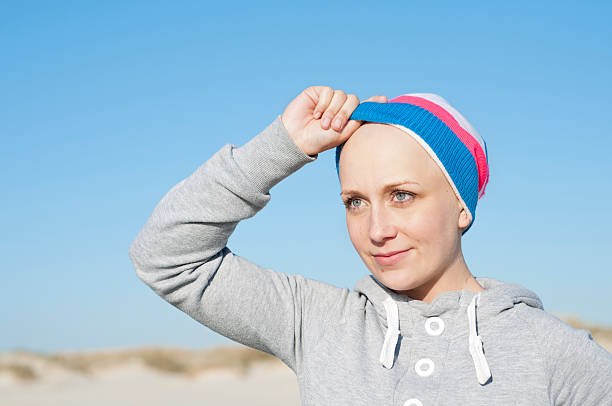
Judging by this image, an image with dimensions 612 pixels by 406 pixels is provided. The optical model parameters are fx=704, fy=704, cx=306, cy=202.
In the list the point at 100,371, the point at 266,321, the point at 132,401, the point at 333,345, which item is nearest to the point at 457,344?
the point at 333,345

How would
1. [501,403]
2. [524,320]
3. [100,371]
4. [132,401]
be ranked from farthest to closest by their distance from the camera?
[100,371] → [132,401] → [524,320] → [501,403]

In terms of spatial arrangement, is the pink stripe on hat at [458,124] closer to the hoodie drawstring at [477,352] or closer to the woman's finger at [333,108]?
the woman's finger at [333,108]

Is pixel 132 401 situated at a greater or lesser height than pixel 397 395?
lesser

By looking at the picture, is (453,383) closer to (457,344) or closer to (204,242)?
(457,344)

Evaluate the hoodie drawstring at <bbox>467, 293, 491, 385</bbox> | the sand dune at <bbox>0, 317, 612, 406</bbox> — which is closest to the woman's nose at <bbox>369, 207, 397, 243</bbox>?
the hoodie drawstring at <bbox>467, 293, 491, 385</bbox>

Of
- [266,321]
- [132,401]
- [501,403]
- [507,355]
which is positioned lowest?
[132,401]

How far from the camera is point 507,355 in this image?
2.31 metres

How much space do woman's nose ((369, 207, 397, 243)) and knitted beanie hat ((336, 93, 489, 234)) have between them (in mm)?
262

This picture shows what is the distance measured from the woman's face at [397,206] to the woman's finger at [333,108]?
4.3 inches

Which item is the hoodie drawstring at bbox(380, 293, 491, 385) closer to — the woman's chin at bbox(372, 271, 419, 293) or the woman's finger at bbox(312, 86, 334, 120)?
the woman's chin at bbox(372, 271, 419, 293)

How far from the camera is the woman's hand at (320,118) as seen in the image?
8.16 ft

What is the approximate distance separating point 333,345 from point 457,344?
43 centimetres

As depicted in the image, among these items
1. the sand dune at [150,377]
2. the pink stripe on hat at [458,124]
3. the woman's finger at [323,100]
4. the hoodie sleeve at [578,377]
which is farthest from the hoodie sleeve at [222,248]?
the sand dune at [150,377]

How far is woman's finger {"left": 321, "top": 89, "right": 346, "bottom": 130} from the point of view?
97.6 inches
